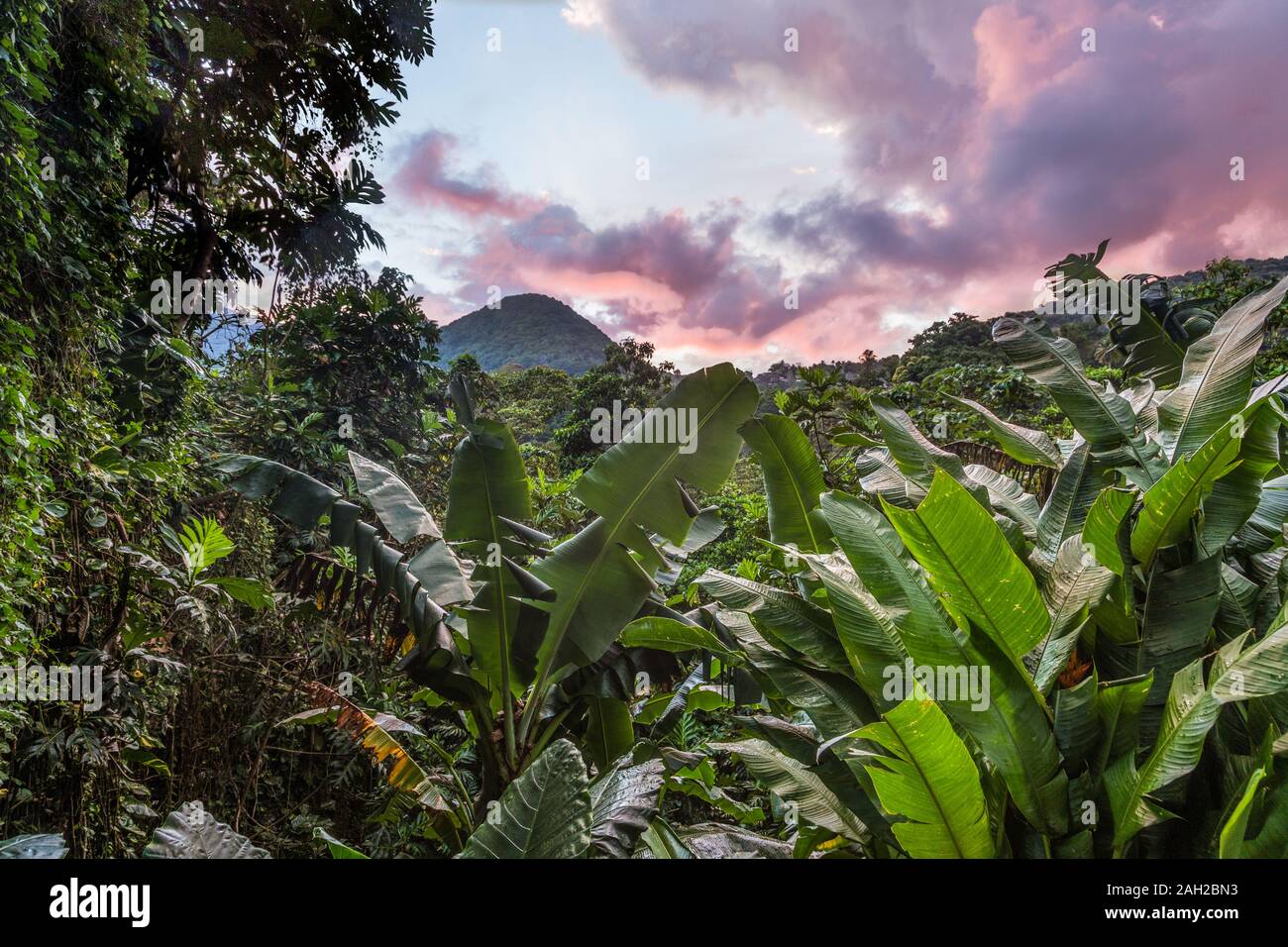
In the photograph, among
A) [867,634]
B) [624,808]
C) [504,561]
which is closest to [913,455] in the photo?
[867,634]

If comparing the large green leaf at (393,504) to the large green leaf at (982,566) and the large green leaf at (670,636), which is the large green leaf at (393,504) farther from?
the large green leaf at (982,566)

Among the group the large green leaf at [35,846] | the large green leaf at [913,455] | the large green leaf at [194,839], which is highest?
the large green leaf at [913,455]

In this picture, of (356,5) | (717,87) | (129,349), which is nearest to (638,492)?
(129,349)

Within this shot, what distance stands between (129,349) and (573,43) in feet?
13.1

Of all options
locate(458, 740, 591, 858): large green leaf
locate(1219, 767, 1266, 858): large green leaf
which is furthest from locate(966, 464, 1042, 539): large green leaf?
locate(458, 740, 591, 858): large green leaf

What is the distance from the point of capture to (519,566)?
2654 mm

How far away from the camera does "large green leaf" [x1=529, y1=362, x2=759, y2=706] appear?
104 inches

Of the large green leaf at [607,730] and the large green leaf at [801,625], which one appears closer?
the large green leaf at [801,625]

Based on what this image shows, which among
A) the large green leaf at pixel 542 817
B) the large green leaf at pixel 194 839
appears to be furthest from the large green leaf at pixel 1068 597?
the large green leaf at pixel 194 839

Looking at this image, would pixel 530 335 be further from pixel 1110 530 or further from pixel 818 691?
pixel 1110 530

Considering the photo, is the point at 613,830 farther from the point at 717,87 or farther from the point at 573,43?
the point at 717,87

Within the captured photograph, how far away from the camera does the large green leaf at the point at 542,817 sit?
1050 mm

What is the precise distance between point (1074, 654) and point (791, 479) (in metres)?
1.15

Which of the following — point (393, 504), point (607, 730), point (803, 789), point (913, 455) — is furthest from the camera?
point (607, 730)
